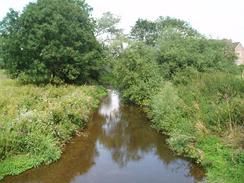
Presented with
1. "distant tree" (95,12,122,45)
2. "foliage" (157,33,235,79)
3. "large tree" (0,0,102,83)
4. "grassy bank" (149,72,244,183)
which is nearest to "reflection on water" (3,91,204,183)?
"grassy bank" (149,72,244,183)

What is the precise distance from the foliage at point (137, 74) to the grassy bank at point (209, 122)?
3.62 m

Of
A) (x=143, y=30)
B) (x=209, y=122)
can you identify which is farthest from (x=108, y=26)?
(x=209, y=122)

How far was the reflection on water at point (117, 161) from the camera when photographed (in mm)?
11289

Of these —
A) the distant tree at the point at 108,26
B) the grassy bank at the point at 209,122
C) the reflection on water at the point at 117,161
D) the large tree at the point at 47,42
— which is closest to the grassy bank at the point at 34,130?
the reflection on water at the point at 117,161

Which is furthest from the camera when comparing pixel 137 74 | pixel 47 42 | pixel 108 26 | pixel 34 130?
pixel 108 26

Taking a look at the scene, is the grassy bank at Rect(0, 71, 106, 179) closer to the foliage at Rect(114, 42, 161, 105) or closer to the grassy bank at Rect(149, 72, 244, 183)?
the grassy bank at Rect(149, 72, 244, 183)

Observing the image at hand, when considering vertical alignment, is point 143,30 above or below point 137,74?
above

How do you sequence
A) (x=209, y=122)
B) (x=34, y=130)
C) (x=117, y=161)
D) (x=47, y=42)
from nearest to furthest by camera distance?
(x=34, y=130) → (x=117, y=161) → (x=209, y=122) → (x=47, y=42)

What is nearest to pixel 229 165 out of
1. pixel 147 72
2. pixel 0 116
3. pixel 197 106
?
pixel 197 106

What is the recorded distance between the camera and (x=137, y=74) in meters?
23.3

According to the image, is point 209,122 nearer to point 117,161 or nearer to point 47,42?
point 117,161

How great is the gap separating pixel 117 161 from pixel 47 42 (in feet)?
53.2

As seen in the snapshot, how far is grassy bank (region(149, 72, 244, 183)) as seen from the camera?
36.0ft

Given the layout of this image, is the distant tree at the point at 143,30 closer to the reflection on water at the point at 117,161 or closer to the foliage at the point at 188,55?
the foliage at the point at 188,55
